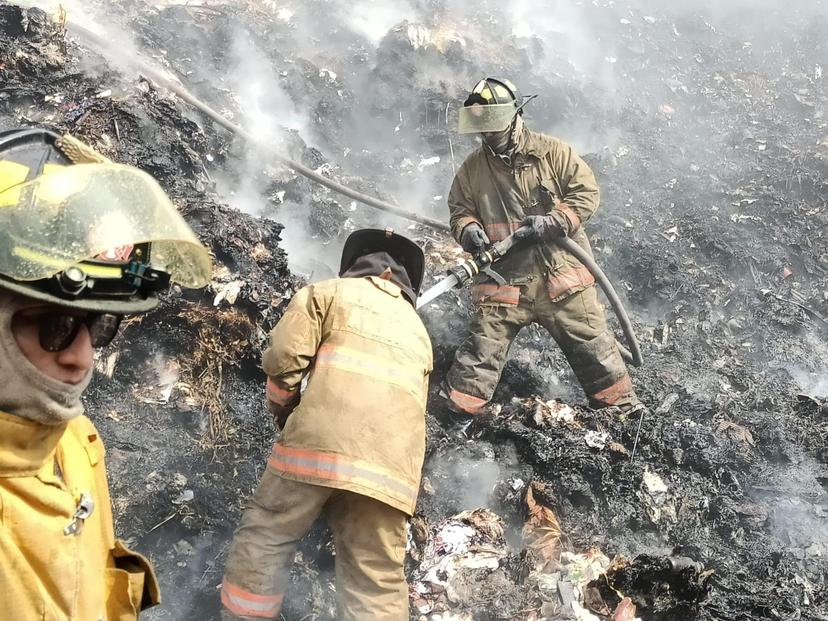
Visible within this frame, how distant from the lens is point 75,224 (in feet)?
3.85

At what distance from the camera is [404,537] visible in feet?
9.38

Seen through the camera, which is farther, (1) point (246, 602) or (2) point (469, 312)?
(2) point (469, 312)

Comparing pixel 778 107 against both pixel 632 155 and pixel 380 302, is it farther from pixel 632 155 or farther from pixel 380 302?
pixel 380 302

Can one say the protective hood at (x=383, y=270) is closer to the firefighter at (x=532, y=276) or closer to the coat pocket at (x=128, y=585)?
the firefighter at (x=532, y=276)

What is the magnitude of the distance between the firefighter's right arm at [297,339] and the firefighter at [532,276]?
212 cm

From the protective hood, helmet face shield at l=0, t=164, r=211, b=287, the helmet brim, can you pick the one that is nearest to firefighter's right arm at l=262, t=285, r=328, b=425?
the protective hood

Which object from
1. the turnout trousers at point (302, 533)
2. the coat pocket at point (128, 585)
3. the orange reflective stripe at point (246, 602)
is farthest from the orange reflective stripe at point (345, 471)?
the coat pocket at point (128, 585)

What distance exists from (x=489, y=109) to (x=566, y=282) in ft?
4.79

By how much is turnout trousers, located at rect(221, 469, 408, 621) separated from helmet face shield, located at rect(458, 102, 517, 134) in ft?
9.50


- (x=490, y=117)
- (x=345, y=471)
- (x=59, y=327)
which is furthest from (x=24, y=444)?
(x=490, y=117)

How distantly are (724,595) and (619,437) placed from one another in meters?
1.36

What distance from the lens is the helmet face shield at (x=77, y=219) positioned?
3.68ft

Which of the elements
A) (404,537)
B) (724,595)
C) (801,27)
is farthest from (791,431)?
(801,27)

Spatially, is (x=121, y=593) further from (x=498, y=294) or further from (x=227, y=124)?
(x=227, y=124)
